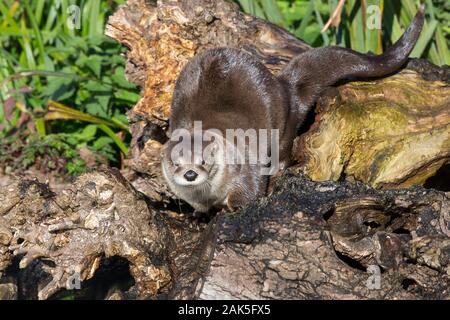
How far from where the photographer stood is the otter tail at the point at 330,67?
3.18m

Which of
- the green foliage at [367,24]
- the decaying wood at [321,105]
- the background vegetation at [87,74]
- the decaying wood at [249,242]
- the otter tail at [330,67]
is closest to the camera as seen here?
the decaying wood at [249,242]

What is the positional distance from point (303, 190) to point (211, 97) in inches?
30.4

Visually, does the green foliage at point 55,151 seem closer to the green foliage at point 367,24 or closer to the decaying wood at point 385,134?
the green foliage at point 367,24

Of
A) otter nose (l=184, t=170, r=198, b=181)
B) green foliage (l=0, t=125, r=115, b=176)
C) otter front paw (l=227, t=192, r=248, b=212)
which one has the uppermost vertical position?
otter nose (l=184, t=170, r=198, b=181)

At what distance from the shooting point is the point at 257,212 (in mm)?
2449

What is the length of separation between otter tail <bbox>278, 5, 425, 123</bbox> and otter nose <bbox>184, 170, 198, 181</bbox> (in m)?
0.54

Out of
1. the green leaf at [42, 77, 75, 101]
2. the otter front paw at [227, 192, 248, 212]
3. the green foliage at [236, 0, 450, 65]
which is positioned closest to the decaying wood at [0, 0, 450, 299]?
the otter front paw at [227, 192, 248, 212]

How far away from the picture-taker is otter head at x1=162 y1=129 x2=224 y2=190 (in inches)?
116

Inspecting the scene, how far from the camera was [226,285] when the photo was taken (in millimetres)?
2273

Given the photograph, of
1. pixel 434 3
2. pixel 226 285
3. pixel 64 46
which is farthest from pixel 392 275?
pixel 64 46

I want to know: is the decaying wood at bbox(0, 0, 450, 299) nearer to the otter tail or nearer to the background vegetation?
the otter tail

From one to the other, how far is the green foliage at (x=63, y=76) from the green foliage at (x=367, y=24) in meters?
0.76

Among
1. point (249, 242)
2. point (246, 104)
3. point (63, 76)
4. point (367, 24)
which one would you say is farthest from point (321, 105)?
point (63, 76)

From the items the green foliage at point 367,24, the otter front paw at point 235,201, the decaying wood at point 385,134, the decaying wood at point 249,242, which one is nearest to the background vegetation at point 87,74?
the green foliage at point 367,24
